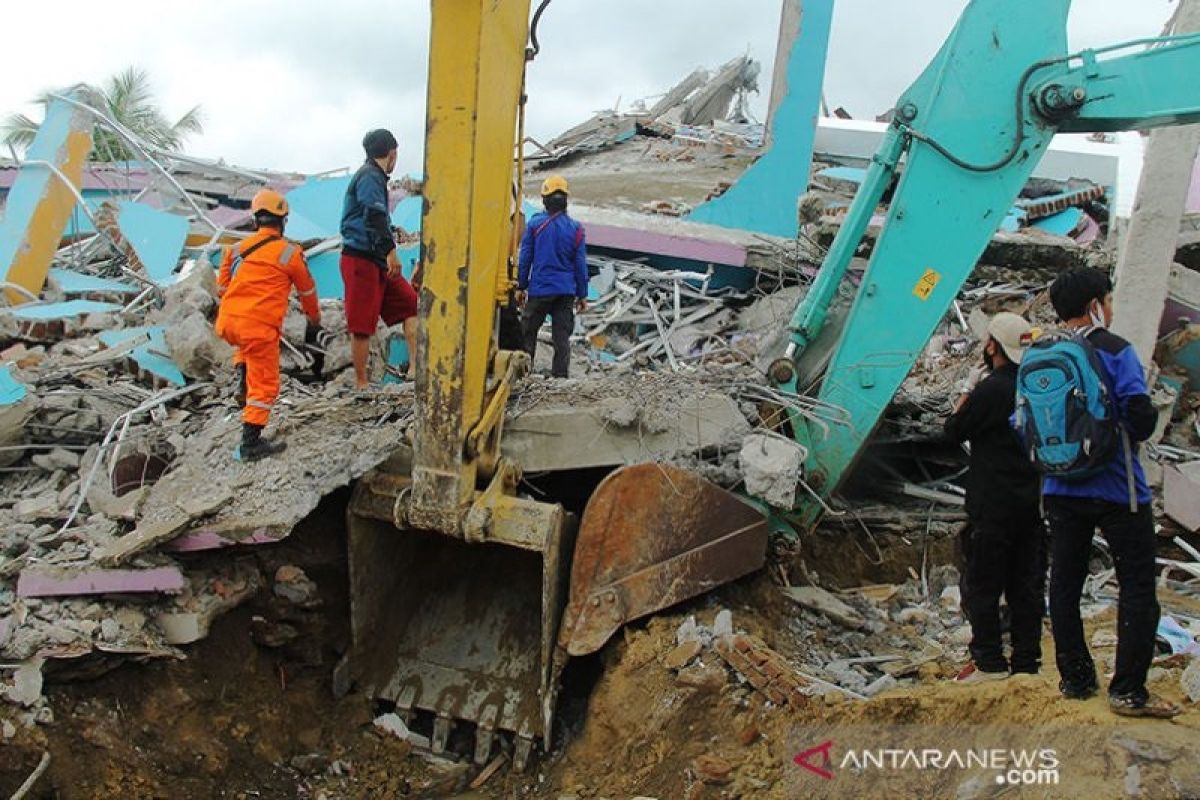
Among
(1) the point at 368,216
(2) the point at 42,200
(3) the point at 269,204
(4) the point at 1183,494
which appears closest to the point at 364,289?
(1) the point at 368,216

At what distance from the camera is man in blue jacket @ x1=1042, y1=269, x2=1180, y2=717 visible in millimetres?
3242

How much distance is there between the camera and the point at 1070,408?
128 inches

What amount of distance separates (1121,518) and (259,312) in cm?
362

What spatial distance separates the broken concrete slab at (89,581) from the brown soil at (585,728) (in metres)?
0.34

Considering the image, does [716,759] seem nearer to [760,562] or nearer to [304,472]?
[760,562]

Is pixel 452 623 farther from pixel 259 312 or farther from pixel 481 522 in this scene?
pixel 259 312

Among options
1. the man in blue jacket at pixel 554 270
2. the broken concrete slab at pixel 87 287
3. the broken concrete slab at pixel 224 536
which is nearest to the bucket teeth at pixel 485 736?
the broken concrete slab at pixel 224 536

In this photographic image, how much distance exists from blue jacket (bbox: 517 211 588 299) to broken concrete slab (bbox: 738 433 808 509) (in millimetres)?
1891

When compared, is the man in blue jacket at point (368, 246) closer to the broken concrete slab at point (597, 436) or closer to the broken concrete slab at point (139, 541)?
the broken concrete slab at point (597, 436)

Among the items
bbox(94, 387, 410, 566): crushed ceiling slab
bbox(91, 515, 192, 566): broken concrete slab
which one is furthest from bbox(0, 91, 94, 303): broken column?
bbox(91, 515, 192, 566): broken concrete slab

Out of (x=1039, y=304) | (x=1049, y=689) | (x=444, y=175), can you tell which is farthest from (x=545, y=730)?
(x=1039, y=304)

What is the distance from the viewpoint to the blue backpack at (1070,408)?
322 centimetres

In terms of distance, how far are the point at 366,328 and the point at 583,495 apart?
1.48 metres

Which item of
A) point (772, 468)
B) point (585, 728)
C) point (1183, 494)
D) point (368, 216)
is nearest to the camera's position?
point (585, 728)
